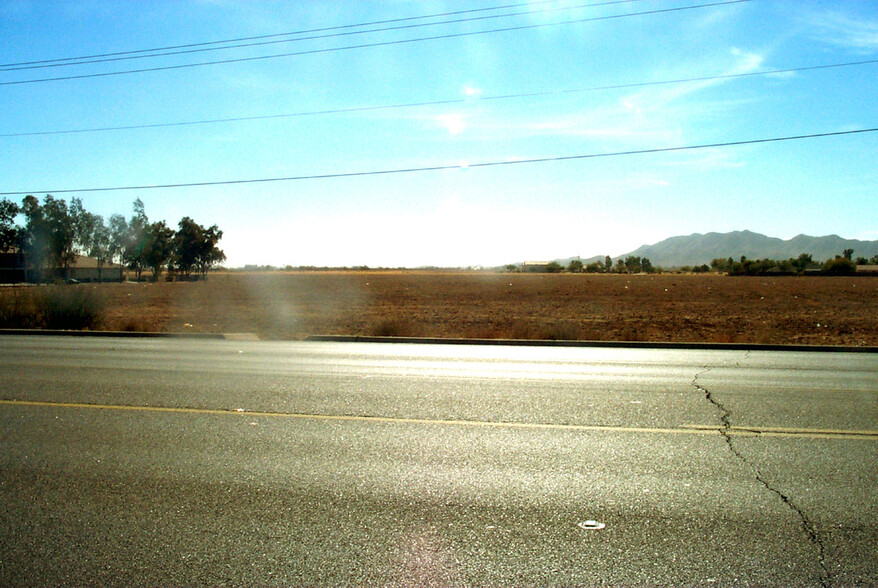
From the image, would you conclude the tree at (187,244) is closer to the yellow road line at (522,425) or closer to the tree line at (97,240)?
the tree line at (97,240)

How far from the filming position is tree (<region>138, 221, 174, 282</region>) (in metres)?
103

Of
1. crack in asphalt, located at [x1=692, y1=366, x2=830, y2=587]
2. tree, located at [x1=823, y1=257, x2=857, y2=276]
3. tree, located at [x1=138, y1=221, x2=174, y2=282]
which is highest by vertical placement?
tree, located at [x1=138, y1=221, x2=174, y2=282]

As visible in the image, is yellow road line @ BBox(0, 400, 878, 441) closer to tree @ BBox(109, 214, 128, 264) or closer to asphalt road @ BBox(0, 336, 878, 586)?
asphalt road @ BBox(0, 336, 878, 586)

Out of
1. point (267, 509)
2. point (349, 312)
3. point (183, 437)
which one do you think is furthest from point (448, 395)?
point (349, 312)

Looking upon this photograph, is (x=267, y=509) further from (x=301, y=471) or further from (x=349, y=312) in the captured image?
(x=349, y=312)

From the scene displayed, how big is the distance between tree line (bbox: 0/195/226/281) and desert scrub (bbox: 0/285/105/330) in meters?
73.7

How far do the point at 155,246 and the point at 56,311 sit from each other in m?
91.1

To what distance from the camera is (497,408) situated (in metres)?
8.14

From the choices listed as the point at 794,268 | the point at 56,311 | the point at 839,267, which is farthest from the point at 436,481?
the point at 794,268

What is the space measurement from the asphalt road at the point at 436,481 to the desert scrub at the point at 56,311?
12.1 metres

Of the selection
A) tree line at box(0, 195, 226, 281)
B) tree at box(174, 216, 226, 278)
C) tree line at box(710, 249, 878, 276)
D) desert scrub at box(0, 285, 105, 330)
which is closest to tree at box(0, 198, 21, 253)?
tree line at box(0, 195, 226, 281)

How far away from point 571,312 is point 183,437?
82.6ft

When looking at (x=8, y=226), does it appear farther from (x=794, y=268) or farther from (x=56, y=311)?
(x=794, y=268)

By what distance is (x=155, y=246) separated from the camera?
105m
